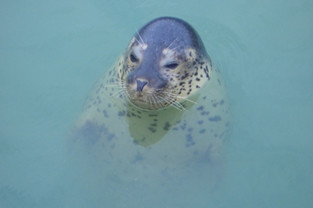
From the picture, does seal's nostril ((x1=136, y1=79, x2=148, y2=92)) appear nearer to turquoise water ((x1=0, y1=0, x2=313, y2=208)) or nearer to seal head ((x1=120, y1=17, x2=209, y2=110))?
seal head ((x1=120, y1=17, x2=209, y2=110))

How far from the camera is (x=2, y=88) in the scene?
4.55m

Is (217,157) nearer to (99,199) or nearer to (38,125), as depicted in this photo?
(99,199)

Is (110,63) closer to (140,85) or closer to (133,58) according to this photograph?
(133,58)

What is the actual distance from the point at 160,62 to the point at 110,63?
5.46 ft

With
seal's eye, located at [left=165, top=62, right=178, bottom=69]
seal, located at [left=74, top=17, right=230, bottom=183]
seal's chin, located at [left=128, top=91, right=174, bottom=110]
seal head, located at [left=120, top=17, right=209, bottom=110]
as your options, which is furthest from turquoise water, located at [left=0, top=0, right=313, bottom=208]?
seal's eye, located at [left=165, top=62, right=178, bottom=69]

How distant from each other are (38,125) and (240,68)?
2.19 m

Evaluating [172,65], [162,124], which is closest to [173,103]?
[162,124]

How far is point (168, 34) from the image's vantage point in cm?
316

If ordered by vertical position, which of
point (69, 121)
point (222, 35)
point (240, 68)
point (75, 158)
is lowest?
point (75, 158)

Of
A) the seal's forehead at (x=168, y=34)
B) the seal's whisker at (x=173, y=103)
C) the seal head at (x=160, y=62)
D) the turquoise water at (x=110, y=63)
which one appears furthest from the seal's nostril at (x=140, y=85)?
the turquoise water at (x=110, y=63)

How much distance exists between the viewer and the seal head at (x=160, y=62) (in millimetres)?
2969

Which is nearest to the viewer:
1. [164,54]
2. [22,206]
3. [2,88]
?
[164,54]

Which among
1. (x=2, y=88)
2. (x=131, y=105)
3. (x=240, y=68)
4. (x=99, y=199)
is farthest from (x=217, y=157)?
Answer: (x=2, y=88)

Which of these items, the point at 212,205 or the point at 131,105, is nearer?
the point at 131,105
